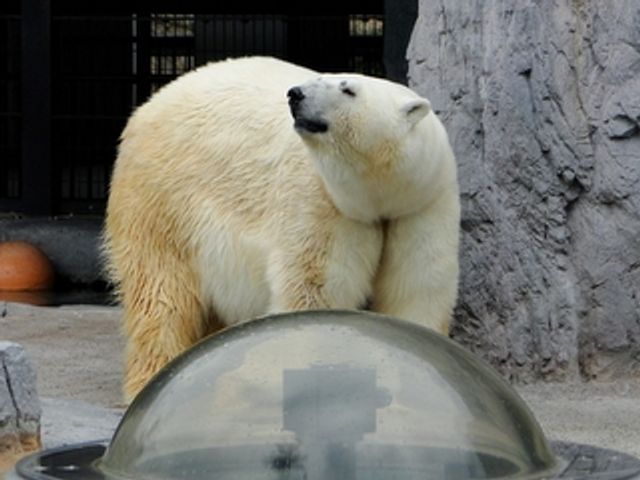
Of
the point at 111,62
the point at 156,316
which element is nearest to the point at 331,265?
the point at 156,316

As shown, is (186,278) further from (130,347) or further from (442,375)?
(442,375)

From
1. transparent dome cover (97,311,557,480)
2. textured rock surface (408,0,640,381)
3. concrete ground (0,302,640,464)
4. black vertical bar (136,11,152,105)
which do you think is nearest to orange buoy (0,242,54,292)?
concrete ground (0,302,640,464)

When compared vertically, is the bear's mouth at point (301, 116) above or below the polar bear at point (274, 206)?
above

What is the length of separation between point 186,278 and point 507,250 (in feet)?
4.92

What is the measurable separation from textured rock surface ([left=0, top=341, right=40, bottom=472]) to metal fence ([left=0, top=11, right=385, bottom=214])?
8882 millimetres

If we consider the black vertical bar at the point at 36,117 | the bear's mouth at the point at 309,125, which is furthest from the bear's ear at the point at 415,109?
the black vertical bar at the point at 36,117

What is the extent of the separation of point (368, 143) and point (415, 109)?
200 millimetres

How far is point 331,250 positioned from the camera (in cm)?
613

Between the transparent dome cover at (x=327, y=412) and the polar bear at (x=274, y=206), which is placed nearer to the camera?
the transparent dome cover at (x=327, y=412)

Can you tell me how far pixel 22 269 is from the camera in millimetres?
12109

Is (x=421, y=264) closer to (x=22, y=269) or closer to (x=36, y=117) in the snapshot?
(x=22, y=269)

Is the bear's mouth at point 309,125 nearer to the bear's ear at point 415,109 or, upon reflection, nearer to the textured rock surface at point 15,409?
the bear's ear at point 415,109

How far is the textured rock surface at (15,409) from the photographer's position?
5095mm

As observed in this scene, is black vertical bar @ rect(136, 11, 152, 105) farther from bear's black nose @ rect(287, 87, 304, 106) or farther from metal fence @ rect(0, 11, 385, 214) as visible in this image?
bear's black nose @ rect(287, 87, 304, 106)
